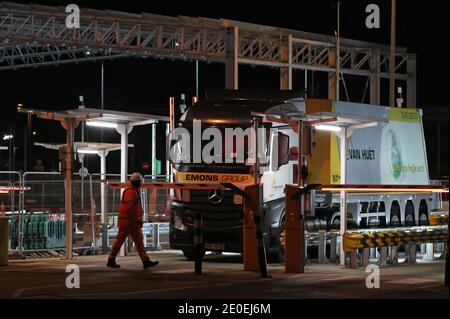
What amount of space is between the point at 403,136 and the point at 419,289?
11.5 metres

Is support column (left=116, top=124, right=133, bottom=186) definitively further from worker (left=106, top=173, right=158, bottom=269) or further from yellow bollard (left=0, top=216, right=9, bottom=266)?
worker (left=106, top=173, right=158, bottom=269)

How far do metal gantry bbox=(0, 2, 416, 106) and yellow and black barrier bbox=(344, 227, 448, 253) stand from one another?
655 inches

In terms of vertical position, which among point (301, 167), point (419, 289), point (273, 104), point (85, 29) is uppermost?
point (85, 29)

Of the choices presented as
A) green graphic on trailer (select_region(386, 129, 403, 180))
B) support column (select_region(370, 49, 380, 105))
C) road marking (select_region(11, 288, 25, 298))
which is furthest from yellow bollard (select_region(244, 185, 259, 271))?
support column (select_region(370, 49, 380, 105))

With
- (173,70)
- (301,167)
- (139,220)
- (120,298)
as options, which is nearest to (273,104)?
(301,167)

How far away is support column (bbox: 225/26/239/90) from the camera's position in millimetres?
34094

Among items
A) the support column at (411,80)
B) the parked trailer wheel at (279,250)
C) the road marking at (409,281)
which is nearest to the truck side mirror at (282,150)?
the parked trailer wheel at (279,250)

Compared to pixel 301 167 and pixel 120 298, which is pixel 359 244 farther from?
pixel 120 298

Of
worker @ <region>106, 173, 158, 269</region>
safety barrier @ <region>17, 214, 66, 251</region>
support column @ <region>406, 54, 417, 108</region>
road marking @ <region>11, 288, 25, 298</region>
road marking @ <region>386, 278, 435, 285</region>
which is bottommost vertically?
road marking @ <region>386, 278, 435, 285</region>

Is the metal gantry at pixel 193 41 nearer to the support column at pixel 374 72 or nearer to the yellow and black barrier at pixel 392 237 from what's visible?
the support column at pixel 374 72

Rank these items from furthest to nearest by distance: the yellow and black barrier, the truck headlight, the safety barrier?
1. the safety barrier
2. the truck headlight
3. the yellow and black barrier

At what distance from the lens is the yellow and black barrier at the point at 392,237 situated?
16422mm

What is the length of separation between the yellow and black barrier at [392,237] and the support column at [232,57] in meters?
16.4
